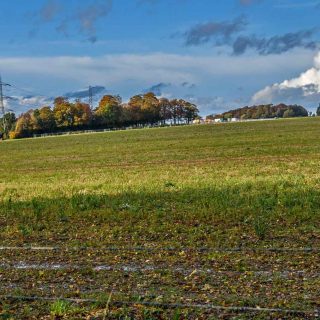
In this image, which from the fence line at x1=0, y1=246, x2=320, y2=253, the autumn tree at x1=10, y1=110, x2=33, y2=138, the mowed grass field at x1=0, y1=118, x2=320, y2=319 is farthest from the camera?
the autumn tree at x1=10, y1=110, x2=33, y2=138

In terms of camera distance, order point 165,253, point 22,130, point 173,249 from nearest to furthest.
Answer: point 165,253 → point 173,249 → point 22,130

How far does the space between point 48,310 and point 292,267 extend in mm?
3287

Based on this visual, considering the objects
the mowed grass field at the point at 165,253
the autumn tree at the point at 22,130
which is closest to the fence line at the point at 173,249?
the mowed grass field at the point at 165,253

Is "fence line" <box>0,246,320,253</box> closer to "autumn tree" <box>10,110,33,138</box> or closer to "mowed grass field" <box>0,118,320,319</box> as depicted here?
"mowed grass field" <box>0,118,320,319</box>

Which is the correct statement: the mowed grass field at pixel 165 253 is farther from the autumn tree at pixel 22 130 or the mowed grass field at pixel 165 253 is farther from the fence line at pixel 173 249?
the autumn tree at pixel 22 130

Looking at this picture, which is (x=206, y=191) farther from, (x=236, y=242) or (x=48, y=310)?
(x=48, y=310)

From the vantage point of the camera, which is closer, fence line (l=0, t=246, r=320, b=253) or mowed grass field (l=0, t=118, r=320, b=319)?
mowed grass field (l=0, t=118, r=320, b=319)

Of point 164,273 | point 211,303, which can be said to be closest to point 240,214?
point 164,273

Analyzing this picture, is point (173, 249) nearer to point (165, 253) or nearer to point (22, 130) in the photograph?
point (165, 253)

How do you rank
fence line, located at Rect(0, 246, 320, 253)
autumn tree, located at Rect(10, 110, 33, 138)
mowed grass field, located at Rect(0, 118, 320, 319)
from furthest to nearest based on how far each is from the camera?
autumn tree, located at Rect(10, 110, 33, 138) < fence line, located at Rect(0, 246, 320, 253) < mowed grass field, located at Rect(0, 118, 320, 319)

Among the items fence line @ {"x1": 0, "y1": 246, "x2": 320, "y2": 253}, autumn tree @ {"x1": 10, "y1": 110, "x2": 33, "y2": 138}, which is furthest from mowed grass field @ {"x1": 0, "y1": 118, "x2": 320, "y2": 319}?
autumn tree @ {"x1": 10, "y1": 110, "x2": 33, "y2": 138}

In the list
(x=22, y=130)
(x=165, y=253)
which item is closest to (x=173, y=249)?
(x=165, y=253)

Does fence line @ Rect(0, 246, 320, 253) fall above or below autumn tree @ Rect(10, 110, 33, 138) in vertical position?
below

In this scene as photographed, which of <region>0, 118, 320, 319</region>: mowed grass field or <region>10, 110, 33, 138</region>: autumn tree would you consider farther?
<region>10, 110, 33, 138</region>: autumn tree
